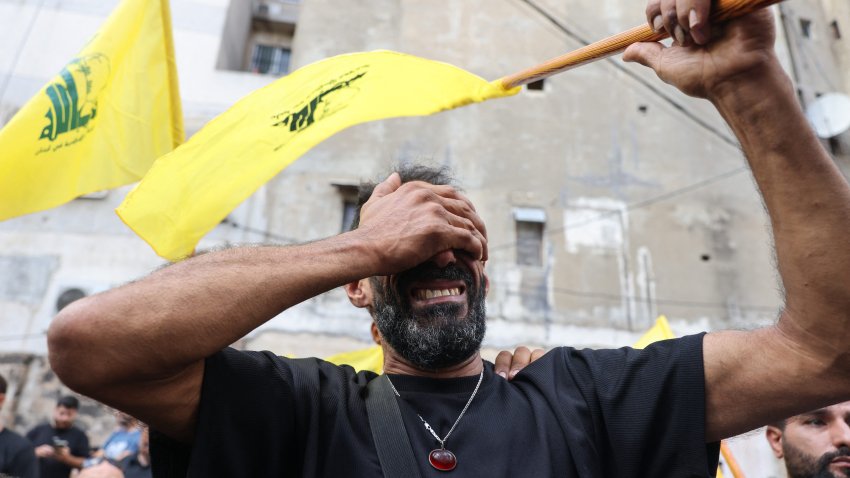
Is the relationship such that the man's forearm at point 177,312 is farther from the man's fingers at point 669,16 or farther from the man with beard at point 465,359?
the man's fingers at point 669,16

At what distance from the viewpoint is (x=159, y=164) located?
2887mm

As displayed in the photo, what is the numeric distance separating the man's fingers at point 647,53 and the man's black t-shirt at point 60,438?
608 cm

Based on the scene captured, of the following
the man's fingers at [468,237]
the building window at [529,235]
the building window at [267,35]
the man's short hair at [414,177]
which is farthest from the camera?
the building window at [267,35]

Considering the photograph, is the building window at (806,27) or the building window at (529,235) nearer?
the building window at (529,235)

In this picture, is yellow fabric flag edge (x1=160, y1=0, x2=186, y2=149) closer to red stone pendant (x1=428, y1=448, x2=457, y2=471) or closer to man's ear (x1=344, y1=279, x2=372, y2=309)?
A: man's ear (x1=344, y1=279, x2=372, y2=309)

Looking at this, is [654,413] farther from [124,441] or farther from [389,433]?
[124,441]

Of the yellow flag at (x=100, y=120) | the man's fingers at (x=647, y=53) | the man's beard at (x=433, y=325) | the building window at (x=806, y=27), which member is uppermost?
the building window at (x=806, y=27)

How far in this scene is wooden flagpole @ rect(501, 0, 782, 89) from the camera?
1420 millimetres

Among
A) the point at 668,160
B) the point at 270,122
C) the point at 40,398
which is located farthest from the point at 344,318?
the point at 270,122

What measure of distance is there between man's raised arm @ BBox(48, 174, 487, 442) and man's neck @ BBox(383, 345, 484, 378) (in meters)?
0.47

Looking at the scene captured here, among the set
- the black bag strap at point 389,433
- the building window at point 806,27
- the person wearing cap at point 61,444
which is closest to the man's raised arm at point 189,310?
the black bag strap at point 389,433

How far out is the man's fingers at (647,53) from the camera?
165 cm

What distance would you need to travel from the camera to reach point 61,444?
18.9 ft

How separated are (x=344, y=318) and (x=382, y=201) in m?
10.3
